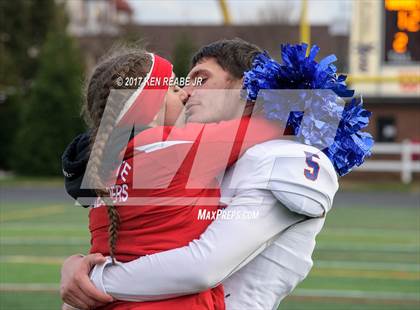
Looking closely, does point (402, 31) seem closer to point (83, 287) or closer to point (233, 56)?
point (233, 56)

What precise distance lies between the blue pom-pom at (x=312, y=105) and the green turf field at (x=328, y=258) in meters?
4.85

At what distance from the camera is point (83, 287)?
218 centimetres

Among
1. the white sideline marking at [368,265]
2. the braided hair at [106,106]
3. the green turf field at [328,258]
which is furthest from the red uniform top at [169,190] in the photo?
the white sideline marking at [368,265]

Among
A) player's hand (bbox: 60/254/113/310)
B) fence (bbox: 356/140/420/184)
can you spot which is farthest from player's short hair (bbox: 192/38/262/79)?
fence (bbox: 356/140/420/184)

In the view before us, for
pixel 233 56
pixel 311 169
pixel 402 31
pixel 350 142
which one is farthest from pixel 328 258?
pixel 402 31

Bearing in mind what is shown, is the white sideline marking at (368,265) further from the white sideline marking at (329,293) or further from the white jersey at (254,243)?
the white jersey at (254,243)

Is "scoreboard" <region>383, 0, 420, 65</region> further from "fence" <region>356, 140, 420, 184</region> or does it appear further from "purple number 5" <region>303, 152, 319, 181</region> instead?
"purple number 5" <region>303, 152, 319, 181</region>

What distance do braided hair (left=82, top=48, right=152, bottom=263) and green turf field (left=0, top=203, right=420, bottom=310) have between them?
4.90m

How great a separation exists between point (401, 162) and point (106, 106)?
69.6 ft

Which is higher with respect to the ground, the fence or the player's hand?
the player's hand

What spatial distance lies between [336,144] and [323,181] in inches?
5.9

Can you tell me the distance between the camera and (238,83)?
251 centimetres

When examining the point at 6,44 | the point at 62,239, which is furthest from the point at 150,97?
the point at 6,44

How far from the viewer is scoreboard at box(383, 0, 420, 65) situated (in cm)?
1706
